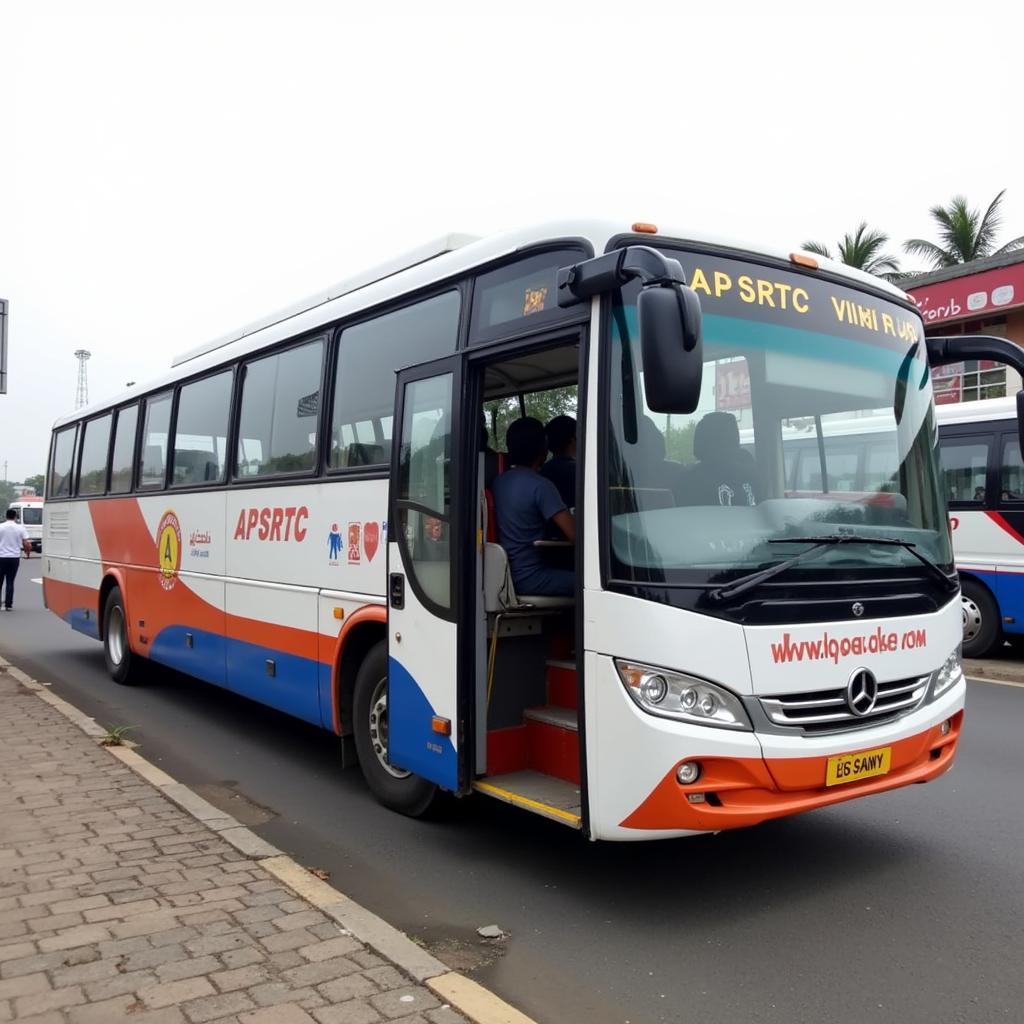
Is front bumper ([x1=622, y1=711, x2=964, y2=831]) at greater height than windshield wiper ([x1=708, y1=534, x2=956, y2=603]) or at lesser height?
lesser

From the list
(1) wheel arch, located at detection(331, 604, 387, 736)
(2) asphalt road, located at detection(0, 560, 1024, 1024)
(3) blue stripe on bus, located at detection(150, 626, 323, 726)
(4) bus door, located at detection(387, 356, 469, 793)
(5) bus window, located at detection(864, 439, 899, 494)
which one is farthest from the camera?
Answer: (3) blue stripe on bus, located at detection(150, 626, 323, 726)

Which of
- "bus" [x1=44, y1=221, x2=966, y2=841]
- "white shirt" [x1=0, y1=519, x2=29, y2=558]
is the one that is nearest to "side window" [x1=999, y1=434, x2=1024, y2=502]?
"bus" [x1=44, y1=221, x2=966, y2=841]

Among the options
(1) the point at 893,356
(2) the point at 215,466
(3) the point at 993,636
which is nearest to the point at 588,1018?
(1) the point at 893,356

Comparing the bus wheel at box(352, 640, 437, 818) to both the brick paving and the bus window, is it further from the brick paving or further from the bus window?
the bus window

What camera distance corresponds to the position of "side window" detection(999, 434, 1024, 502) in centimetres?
1180

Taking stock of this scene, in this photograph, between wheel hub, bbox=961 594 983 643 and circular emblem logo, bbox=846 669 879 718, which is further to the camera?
wheel hub, bbox=961 594 983 643

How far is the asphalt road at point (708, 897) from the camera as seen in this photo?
3.82m

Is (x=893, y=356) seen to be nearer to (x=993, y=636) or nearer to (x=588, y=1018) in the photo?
(x=588, y=1018)

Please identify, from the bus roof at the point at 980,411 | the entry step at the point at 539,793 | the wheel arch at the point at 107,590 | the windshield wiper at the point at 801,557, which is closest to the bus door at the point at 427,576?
the entry step at the point at 539,793

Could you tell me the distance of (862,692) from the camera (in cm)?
457

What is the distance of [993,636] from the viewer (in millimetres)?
12000

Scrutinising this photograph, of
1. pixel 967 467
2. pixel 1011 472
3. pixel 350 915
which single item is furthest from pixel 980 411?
pixel 350 915

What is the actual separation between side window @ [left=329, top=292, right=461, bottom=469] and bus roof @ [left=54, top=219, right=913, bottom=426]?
15cm

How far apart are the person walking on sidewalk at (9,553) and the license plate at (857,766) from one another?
1838 centimetres
